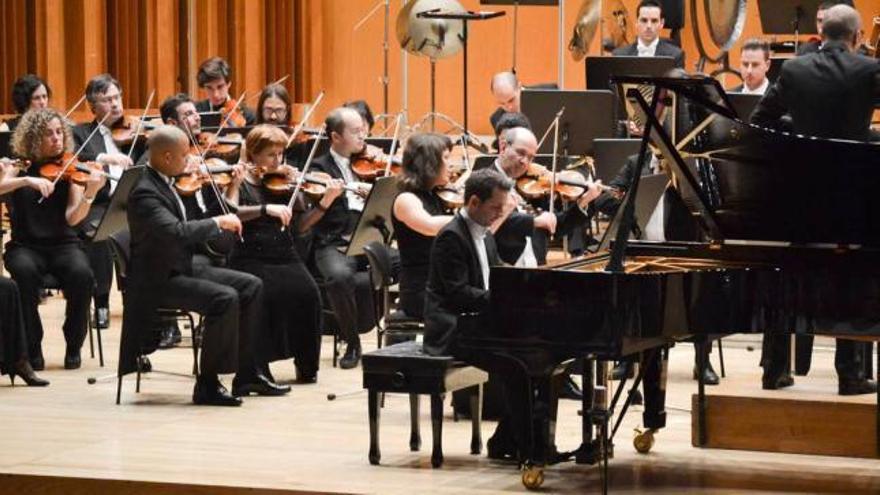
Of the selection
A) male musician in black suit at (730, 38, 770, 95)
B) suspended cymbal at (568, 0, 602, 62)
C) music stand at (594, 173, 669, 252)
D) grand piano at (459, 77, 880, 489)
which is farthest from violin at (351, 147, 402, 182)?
suspended cymbal at (568, 0, 602, 62)

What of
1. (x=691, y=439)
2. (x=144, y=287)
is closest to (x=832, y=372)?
(x=691, y=439)

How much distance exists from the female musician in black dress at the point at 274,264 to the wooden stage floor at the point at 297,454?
221 mm

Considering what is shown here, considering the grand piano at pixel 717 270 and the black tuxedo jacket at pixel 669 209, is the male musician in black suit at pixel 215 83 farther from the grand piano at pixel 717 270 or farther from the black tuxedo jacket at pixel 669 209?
the grand piano at pixel 717 270

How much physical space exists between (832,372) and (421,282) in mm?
2039

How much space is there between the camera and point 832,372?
280 inches

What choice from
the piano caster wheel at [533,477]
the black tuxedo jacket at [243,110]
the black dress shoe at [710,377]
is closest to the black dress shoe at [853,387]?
the black dress shoe at [710,377]

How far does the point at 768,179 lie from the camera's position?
4.83 metres

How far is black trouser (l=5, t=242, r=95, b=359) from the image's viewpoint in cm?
695

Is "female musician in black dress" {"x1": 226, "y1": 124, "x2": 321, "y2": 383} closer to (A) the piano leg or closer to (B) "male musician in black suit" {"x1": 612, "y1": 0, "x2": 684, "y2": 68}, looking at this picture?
(A) the piano leg

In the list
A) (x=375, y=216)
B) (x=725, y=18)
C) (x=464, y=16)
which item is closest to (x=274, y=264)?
(x=375, y=216)

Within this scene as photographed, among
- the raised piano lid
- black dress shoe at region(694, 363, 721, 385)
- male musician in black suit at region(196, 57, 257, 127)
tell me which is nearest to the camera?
the raised piano lid

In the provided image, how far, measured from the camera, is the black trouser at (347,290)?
714cm

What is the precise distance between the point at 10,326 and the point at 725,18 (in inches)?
192

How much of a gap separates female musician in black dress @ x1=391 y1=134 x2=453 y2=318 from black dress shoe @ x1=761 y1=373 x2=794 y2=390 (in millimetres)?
1357
